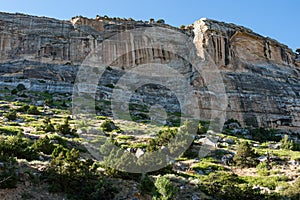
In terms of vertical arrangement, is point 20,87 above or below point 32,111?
above

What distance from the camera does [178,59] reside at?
156ft

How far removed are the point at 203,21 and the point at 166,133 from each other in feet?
106

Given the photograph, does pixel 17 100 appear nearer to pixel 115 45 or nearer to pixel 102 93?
pixel 102 93

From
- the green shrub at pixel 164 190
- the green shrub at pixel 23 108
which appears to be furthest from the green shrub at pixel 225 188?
the green shrub at pixel 23 108

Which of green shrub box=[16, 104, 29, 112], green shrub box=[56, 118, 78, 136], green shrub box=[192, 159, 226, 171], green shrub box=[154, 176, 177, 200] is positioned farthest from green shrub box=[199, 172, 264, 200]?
green shrub box=[16, 104, 29, 112]

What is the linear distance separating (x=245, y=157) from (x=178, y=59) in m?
31.5

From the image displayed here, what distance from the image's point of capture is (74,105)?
3042 cm

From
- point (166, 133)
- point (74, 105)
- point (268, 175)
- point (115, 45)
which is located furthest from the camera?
point (115, 45)

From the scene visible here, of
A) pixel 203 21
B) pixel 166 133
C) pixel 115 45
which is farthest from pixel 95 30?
pixel 166 133

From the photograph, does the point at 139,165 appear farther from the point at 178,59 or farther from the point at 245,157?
the point at 178,59

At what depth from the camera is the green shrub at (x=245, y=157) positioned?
54.8ft

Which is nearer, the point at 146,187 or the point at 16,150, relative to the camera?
the point at 146,187

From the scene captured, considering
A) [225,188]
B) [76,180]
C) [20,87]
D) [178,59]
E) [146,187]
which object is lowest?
[225,188]

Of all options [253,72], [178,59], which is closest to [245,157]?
[253,72]
